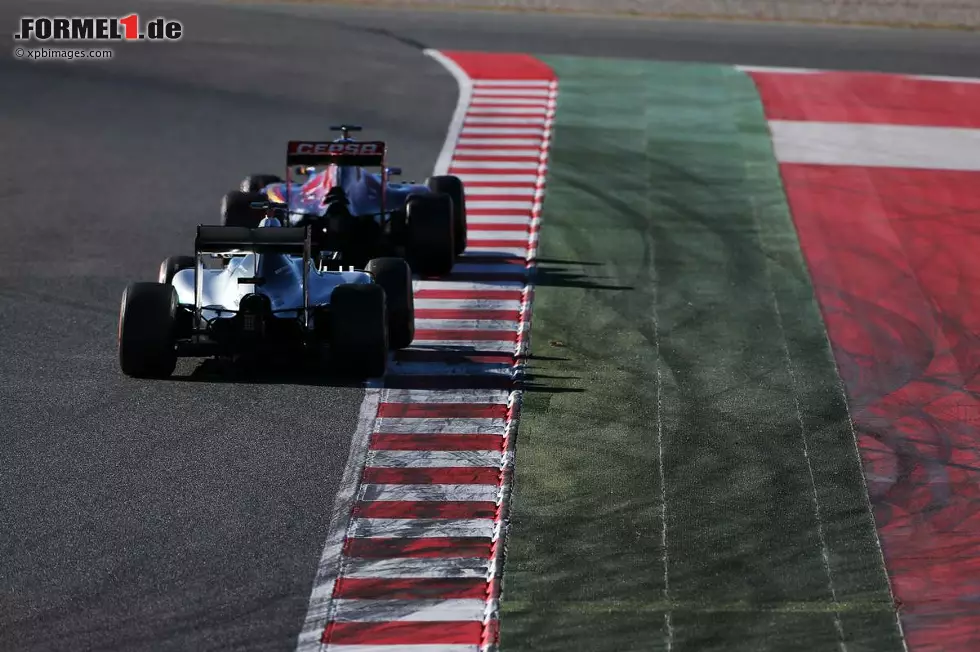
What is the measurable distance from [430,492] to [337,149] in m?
7.97

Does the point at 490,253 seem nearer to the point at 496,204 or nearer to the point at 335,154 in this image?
the point at 496,204

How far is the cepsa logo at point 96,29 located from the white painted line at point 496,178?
47.4ft

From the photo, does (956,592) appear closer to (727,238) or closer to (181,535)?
(181,535)

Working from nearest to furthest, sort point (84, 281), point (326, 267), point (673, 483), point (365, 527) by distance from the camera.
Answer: point (365, 527) < point (673, 483) < point (326, 267) < point (84, 281)

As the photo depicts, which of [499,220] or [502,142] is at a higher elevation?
[502,142]

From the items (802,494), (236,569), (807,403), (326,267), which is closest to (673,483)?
(802,494)

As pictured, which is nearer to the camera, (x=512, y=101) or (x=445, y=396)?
(x=445, y=396)

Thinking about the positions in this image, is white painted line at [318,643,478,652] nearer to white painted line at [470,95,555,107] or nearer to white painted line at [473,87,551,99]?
white painted line at [470,95,555,107]

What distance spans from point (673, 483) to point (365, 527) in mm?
3521

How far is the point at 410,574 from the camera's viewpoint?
16.3m

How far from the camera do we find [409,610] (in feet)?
51.1

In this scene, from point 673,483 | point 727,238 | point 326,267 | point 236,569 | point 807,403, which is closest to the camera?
point 236,569

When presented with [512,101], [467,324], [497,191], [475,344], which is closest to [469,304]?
[467,324]

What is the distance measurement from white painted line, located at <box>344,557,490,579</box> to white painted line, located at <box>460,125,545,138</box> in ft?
62.2
